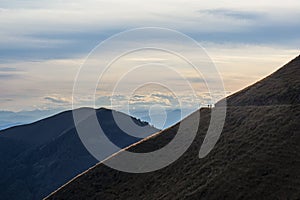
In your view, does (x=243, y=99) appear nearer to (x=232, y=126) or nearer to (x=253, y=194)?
(x=232, y=126)

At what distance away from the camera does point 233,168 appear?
7844cm

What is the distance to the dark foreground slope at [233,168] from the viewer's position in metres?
71.6

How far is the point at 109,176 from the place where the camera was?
336 ft

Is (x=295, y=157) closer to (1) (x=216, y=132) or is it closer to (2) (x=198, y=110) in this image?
(1) (x=216, y=132)

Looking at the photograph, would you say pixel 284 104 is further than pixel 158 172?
Yes

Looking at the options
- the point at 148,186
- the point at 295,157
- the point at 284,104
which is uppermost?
the point at 284,104

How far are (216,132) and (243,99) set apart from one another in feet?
88.6

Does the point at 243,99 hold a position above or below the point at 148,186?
above

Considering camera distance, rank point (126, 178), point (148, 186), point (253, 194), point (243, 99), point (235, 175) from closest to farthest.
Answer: point (253, 194) → point (235, 175) → point (148, 186) → point (126, 178) → point (243, 99)

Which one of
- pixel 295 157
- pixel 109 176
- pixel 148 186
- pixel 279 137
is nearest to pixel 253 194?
pixel 295 157

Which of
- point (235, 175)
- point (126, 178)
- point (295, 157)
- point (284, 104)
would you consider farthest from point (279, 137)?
point (126, 178)

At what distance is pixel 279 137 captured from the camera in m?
84.0

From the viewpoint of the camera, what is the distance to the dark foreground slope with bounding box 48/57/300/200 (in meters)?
71.6

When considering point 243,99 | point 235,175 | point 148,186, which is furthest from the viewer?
point 243,99
